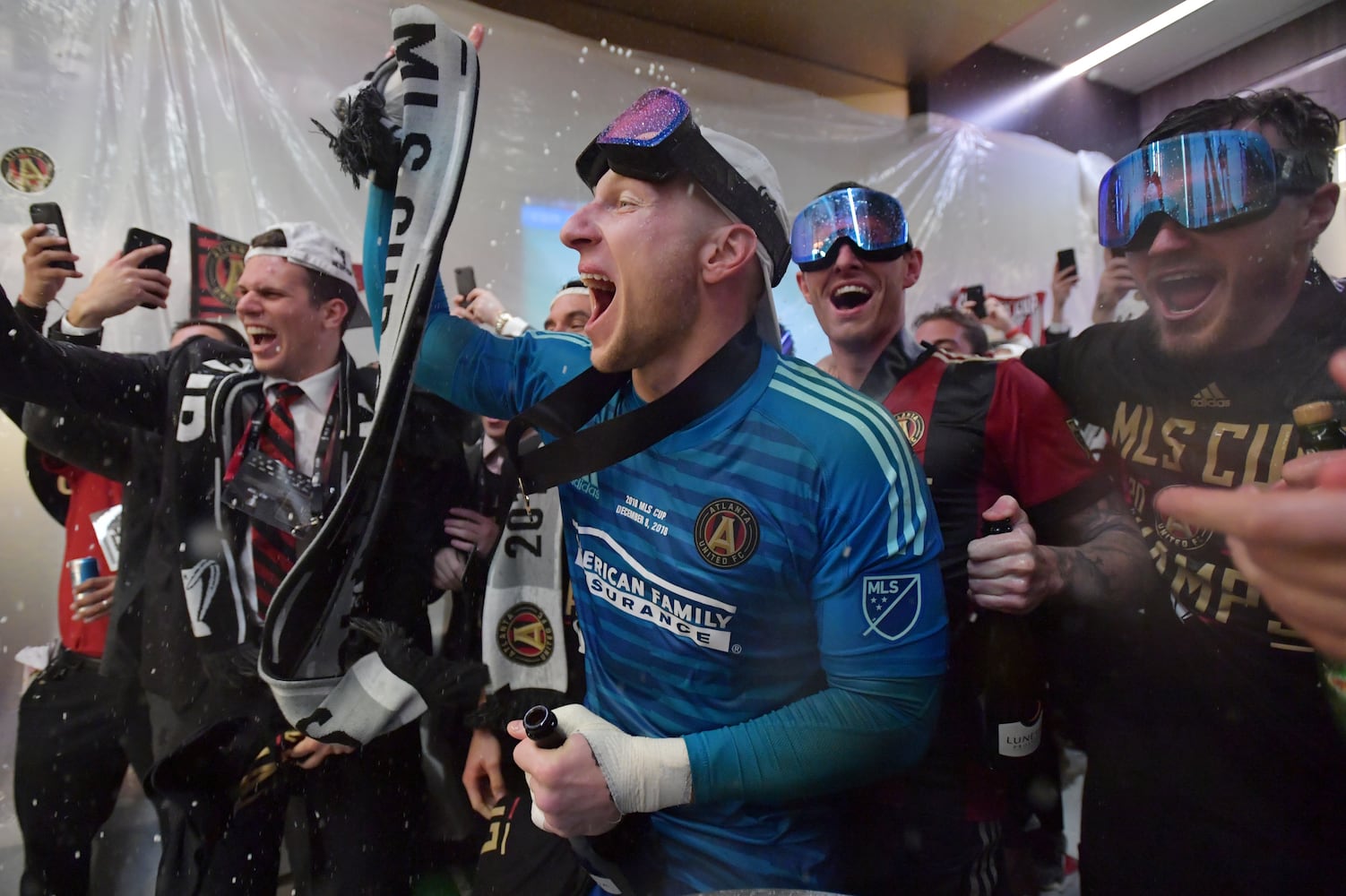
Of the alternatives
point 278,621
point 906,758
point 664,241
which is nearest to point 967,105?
point 664,241

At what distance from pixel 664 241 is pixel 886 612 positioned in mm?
484

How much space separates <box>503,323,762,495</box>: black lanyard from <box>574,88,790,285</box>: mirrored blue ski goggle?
17 centimetres

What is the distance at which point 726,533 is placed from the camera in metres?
0.76

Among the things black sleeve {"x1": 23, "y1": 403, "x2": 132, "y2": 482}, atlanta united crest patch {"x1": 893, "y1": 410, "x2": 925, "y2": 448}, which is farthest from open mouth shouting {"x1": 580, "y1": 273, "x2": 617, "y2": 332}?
black sleeve {"x1": 23, "y1": 403, "x2": 132, "y2": 482}

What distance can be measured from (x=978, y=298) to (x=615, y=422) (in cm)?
68

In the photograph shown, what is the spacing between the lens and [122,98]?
1429 mm

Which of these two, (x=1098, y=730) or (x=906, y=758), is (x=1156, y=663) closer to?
(x=1098, y=730)

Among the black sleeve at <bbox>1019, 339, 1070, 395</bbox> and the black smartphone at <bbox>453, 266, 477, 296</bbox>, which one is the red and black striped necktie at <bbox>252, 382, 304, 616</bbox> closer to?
the black smartphone at <bbox>453, 266, 477, 296</bbox>

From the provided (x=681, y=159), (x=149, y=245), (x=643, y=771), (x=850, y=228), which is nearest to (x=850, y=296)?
(x=850, y=228)

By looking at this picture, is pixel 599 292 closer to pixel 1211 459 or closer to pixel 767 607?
pixel 767 607

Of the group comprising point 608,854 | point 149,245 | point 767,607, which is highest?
point 149,245

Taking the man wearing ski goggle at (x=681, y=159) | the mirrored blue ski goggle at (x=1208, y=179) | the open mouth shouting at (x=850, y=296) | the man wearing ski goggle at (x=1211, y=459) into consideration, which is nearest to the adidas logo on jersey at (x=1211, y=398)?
the man wearing ski goggle at (x=1211, y=459)

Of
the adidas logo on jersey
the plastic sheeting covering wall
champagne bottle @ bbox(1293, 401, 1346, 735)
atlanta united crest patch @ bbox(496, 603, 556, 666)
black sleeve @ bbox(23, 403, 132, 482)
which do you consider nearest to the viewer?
champagne bottle @ bbox(1293, 401, 1346, 735)

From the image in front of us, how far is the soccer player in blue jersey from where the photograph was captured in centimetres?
71
